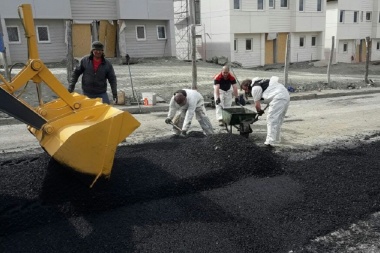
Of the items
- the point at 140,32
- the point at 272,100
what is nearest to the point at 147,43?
the point at 140,32

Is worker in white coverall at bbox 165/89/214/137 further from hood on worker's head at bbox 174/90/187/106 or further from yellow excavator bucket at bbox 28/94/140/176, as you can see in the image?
yellow excavator bucket at bbox 28/94/140/176

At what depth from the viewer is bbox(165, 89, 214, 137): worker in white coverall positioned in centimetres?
611

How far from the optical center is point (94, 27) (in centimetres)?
1870

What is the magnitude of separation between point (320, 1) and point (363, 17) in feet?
24.5

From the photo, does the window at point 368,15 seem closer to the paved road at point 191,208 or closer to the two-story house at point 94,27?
the two-story house at point 94,27

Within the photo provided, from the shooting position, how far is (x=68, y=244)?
324cm

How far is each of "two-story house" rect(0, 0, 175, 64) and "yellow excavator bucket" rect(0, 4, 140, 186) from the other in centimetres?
1405

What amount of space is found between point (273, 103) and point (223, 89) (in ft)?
7.82

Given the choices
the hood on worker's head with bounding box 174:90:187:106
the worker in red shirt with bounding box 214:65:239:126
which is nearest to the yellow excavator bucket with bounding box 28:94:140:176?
the hood on worker's head with bounding box 174:90:187:106

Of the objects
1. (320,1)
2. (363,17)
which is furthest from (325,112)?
(363,17)

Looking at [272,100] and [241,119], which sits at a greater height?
[272,100]

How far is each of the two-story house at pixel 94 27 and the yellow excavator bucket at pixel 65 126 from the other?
14051 millimetres

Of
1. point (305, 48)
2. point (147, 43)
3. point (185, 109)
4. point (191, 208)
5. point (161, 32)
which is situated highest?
point (161, 32)

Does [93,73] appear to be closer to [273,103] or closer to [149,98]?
[273,103]
